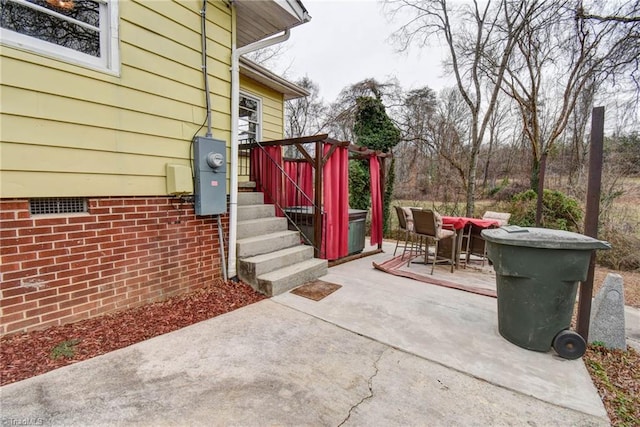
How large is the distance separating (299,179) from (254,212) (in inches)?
68.4

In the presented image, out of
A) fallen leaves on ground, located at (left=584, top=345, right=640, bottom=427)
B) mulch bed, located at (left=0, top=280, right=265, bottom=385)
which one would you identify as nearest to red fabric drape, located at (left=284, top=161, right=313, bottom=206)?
mulch bed, located at (left=0, top=280, right=265, bottom=385)

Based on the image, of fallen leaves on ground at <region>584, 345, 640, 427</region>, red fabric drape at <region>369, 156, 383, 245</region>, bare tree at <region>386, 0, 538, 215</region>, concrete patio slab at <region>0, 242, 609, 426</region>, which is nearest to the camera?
concrete patio slab at <region>0, 242, 609, 426</region>

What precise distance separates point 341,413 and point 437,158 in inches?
439

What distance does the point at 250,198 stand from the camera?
482 centimetres

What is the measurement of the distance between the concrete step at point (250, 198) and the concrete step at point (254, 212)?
28 cm

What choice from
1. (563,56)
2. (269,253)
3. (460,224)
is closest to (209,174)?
(269,253)

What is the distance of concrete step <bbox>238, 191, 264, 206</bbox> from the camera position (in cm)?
466

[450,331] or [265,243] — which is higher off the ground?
[265,243]

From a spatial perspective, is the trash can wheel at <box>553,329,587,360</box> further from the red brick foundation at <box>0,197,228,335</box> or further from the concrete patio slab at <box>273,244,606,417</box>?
the red brick foundation at <box>0,197,228,335</box>

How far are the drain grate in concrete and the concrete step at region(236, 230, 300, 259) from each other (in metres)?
0.75

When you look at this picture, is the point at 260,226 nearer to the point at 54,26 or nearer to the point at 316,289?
the point at 316,289

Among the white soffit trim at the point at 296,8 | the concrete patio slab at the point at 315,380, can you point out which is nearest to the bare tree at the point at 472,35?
the white soffit trim at the point at 296,8

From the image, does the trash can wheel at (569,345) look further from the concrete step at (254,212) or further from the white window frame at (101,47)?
the white window frame at (101,47)

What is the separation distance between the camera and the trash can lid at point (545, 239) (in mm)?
2189
